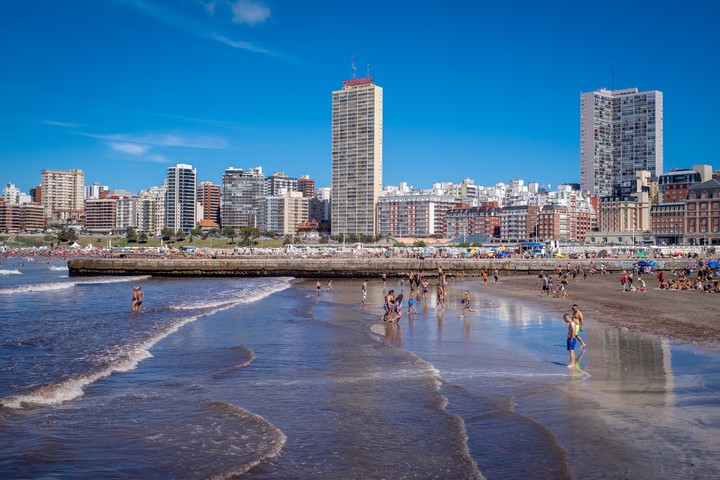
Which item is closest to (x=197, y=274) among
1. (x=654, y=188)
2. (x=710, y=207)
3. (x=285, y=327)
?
(x=285, y=327)

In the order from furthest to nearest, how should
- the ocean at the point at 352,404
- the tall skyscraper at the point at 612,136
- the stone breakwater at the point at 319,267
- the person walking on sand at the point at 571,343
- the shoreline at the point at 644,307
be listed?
1. the tall skyscraper at the point at 612,136
2. the stone breakwater at the point at 319,267
3. the shoreline at the point at 644,307
4. the person walking on sand at the point at 571,343
5. the ocean at the point at 352,404

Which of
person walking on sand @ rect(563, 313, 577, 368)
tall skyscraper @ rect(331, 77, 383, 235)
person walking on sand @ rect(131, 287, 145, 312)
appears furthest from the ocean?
tall skyscraper @ rect(331, 77, 383, 235)

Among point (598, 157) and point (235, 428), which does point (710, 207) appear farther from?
point (235, 428)

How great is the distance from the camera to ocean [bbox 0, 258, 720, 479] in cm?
860

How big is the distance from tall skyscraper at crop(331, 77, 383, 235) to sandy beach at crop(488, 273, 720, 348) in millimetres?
125326

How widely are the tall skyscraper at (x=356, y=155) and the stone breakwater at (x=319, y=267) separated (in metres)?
102

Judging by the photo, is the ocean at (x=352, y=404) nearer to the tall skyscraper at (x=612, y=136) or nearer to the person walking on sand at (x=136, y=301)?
the person walking on sand at (x=136, y=301)

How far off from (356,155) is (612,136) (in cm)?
8304

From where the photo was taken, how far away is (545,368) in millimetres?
14977

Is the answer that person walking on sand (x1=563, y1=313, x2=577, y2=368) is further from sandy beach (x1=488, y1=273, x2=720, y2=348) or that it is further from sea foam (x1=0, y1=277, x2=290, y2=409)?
sea foam (x1=0, y1=277, x2=290, y2=409)

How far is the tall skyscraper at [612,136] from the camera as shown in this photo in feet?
608

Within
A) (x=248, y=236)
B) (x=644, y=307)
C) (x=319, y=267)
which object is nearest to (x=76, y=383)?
(x=644, y=307)

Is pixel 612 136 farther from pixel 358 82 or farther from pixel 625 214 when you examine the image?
pixel 358 82

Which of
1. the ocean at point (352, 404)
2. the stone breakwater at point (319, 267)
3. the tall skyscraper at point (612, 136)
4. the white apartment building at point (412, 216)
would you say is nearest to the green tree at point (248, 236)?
the white apartment building at point (412, 216)
